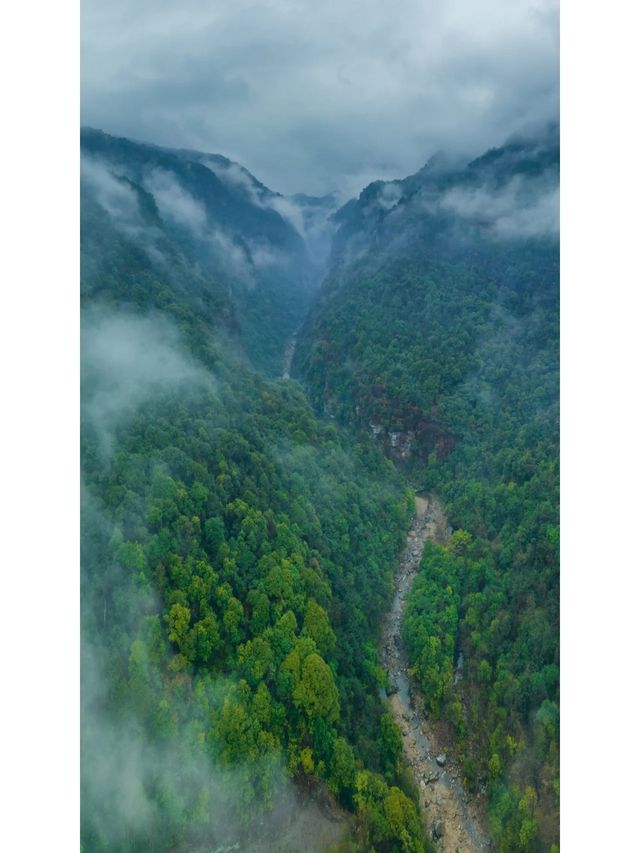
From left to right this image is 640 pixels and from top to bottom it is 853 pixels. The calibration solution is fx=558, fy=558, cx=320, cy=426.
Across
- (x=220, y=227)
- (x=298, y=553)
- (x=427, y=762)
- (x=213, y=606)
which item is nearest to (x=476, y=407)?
(x=298, y=553)

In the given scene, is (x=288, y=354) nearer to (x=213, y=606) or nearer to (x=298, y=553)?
(x=298, y=553)

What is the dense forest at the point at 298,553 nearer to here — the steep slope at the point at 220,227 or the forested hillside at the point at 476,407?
the forested hillside at the point at 476,407

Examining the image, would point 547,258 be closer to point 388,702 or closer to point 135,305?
point 135,305

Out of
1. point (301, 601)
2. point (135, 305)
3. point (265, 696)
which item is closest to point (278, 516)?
point (301, 601)

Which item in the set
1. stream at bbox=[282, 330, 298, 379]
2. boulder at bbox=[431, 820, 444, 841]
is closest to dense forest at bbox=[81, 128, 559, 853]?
boulder at bbox=[431, 820, 444, 841]

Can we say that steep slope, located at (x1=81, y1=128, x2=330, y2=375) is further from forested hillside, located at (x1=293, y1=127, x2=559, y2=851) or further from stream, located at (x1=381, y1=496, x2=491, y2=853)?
stream, located at (x1=381, y1=496, x2=491, y2=853)

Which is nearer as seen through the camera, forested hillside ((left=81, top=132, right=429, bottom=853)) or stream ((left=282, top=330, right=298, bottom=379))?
forested hillside ((left=81, top=132, right=429, bottom=853))
